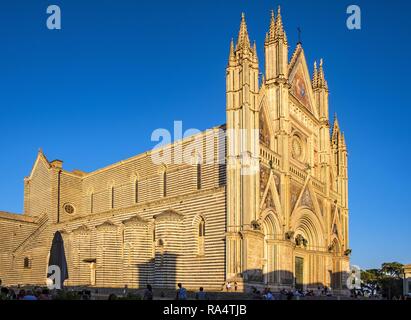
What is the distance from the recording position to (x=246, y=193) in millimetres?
31969

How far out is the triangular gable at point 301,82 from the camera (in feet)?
140

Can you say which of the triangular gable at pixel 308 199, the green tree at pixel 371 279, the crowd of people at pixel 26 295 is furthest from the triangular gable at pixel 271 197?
the green tree at pixel 371 279

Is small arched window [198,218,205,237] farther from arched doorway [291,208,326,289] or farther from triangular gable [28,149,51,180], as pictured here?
triangular gable [28,149,51,180]

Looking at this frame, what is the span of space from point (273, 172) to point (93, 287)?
17221 millimetres

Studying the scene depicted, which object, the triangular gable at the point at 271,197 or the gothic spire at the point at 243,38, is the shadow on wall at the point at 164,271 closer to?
the triangular gable at the point at 271,197

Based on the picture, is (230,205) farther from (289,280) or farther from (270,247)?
(289,280)

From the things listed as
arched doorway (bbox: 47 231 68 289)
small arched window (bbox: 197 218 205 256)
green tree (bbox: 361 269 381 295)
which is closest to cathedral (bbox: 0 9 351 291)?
small arched window (bbox: 197 218 205 256)

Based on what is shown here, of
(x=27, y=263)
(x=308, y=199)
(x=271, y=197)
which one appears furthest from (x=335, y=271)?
(x=27, y=263)

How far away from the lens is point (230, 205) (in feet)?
107

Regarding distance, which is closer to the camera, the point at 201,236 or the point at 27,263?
the point at 201,236

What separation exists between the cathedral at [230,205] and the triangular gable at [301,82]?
116 millimetres

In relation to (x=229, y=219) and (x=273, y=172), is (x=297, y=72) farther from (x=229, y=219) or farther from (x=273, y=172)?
(x=229, y=219)

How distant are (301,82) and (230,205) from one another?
1681 cm
